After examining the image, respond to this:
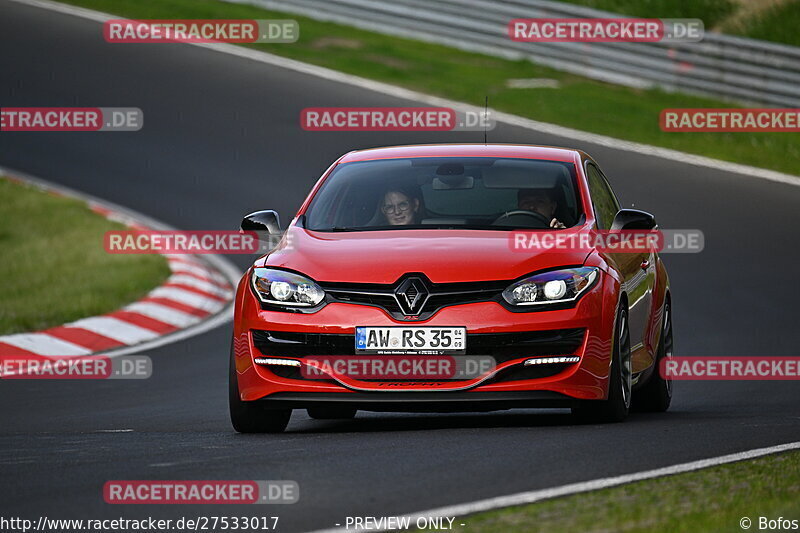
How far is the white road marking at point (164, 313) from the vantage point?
14.3 metres

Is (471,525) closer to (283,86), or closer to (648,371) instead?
(648,371)

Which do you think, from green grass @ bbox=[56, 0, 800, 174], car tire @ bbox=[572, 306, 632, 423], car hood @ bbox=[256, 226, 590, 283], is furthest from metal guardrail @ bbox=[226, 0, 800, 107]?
car hood @ bbox=[256, 226, 590, 283]

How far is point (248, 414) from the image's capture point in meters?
8.45

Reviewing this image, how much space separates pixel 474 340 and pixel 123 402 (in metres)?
3.53

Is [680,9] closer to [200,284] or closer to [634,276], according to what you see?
[200,284]

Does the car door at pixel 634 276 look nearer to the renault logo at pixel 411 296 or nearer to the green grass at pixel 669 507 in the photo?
the renault logo at pixel 411 296

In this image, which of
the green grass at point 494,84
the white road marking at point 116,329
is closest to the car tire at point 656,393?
the white road marking at point 116,329

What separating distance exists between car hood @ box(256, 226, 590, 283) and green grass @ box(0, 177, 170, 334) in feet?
18.7

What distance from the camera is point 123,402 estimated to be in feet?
35.0

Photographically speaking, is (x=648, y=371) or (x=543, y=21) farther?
(x=543, y=21)

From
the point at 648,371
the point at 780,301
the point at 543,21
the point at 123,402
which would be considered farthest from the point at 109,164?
the point at 648,371

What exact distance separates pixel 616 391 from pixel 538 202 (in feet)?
4.20

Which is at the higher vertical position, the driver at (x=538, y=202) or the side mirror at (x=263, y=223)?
the driver at (x=538, y=202)

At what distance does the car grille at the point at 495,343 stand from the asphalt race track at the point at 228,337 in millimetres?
398
